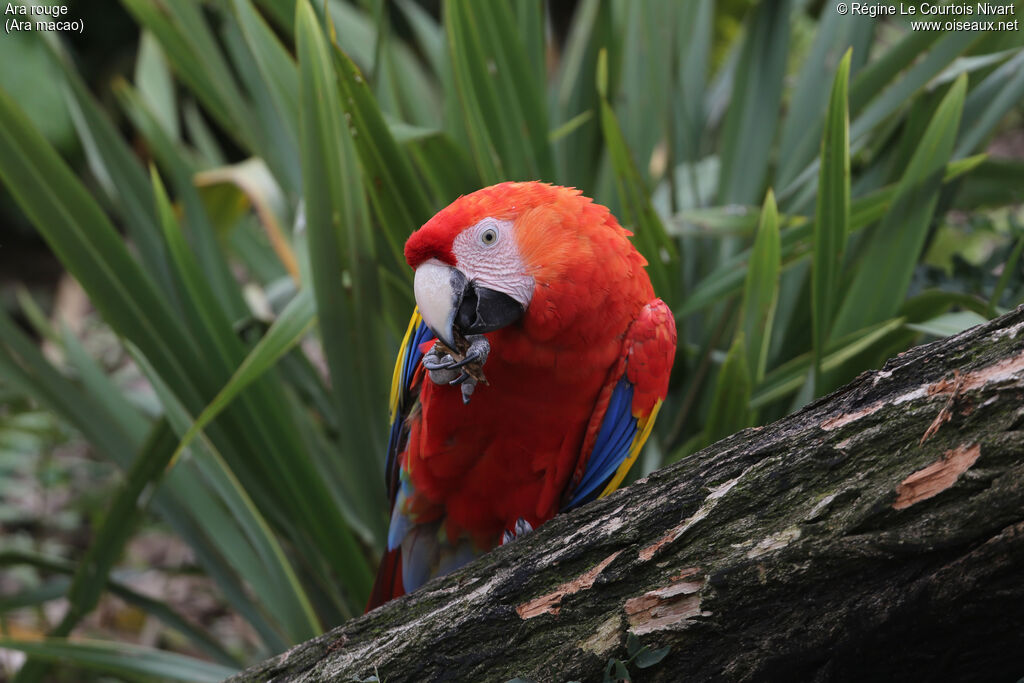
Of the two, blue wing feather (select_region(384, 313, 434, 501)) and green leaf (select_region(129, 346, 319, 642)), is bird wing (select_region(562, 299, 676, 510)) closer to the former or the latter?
blue wing feather (select_region(384, 313, 434, 501))

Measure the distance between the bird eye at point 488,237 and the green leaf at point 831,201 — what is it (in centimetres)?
47

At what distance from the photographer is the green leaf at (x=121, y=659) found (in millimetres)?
1146

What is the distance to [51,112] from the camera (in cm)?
280

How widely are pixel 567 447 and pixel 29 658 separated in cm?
95

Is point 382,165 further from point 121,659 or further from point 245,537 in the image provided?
point 121,659

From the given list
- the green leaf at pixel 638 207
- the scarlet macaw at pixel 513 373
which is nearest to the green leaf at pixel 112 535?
the scarlet macaw at pixel 513 373

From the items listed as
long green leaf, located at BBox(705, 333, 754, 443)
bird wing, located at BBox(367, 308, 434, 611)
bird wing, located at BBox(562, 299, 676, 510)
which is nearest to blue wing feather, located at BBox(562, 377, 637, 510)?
bird wing, located at BBox(562, 299, 676, 510)

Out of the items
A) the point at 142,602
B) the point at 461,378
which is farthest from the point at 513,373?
the point at 142,602

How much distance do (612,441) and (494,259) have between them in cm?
34

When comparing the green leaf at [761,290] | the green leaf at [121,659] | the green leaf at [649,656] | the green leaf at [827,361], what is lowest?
the green leaf at [121,659]

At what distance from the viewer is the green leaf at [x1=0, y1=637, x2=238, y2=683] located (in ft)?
3.76

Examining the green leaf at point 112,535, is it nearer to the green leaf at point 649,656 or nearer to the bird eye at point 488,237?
the bird eye at point 488,237

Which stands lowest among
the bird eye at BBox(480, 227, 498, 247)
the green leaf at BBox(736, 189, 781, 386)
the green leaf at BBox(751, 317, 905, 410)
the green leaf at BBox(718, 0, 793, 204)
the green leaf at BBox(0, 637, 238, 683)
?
the green leaf at BBox(0, 637, 238, 683)

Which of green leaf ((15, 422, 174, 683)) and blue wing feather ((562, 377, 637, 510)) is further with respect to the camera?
green leaf ((15, 422, 174, 683))
